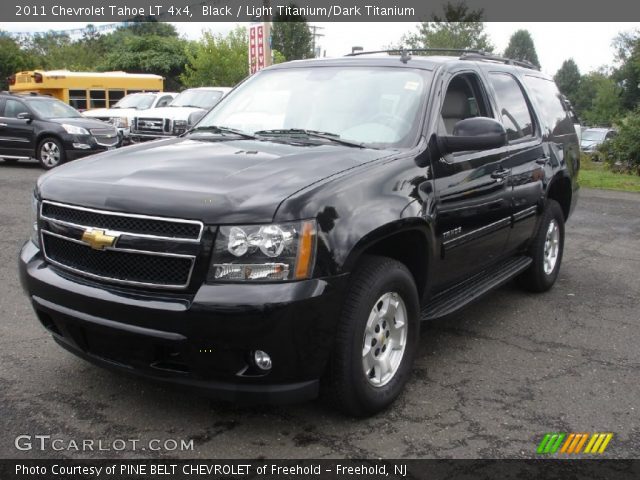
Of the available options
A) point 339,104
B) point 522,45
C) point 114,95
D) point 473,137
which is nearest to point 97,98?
point 114,95

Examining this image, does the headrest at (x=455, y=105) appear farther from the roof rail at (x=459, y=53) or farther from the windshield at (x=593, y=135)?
the windshield at (x=593, y=135)

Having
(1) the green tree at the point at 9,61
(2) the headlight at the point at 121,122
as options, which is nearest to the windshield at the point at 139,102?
(2) the headlight at the point at 121,122

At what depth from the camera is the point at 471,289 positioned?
451 cm

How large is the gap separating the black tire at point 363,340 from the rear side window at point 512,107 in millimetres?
1992

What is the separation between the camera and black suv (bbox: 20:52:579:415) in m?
2.92

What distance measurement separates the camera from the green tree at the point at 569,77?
107 meters

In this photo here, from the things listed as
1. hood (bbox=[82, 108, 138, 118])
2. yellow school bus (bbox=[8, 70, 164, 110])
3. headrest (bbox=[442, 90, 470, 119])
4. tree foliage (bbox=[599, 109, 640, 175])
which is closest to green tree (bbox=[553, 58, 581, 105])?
yellow school bus (bbox=[8, 70, 164, 110])

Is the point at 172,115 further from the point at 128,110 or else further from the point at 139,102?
the point at 139,102

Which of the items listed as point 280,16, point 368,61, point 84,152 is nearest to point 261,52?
point 84,152

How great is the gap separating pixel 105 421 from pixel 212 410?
54 centimetres

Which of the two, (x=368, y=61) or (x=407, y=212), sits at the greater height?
(x=368, y=61)

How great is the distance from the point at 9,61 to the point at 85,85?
25.2 m

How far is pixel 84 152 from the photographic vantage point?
47.8 feet

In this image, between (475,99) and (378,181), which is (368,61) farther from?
(378,181)
